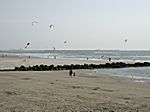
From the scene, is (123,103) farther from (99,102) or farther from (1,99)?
(1,99)

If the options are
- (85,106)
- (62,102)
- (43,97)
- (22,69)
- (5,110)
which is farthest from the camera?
(22,69)

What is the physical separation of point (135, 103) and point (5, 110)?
5127mm

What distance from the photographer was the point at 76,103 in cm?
1270

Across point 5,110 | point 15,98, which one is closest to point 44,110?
point 5,110

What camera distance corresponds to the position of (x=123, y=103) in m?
13.1

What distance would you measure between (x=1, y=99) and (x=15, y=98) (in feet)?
1.98

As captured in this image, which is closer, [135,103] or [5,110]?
[5,110]

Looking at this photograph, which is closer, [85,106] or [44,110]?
[44,110]

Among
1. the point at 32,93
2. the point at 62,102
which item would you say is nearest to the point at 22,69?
A: the point at 32,93

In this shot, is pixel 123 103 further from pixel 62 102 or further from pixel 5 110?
pixel 5 110

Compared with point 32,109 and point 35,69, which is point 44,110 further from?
point 35,69

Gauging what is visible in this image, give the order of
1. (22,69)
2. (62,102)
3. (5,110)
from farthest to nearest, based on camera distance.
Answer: (22,69) < (62,102) < (5,110)

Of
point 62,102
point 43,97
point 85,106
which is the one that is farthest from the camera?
point 43,97

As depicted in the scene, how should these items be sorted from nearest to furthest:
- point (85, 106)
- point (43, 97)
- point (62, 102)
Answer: point (85, 106)
point (62, 102)
point (43, 97)
